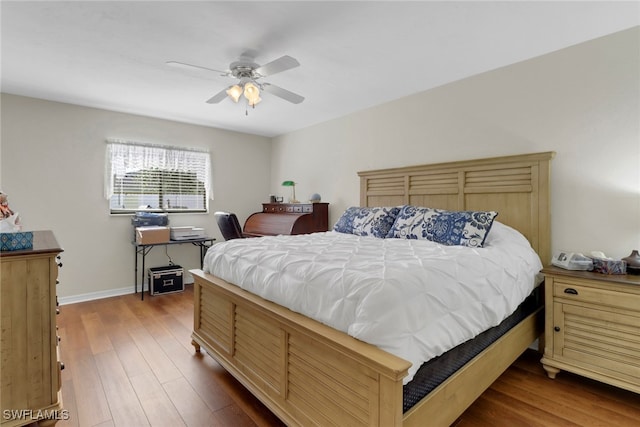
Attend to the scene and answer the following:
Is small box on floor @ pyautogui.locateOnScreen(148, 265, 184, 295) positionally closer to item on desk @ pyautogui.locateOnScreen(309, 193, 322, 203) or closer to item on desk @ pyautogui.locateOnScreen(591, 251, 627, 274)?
item on desk @ pyautogui.locateOnScreen(309, 193, 322, 203)

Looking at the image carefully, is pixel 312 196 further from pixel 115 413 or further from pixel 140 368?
pixel 115 413

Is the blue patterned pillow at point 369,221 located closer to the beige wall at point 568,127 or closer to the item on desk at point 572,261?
the beige wall at point 568,127

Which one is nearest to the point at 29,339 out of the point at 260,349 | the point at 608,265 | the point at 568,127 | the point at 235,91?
the point at 260,349

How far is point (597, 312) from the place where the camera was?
184 centimetres

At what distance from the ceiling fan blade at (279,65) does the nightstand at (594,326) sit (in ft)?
7.14

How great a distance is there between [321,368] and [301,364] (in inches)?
5.5

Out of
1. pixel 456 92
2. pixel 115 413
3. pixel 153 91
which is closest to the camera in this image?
pixel 115 413

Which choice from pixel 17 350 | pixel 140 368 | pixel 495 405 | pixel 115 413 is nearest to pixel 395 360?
pixel 495 405

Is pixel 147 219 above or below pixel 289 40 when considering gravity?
below

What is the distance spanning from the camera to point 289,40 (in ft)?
7.02

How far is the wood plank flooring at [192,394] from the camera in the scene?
1.62 m

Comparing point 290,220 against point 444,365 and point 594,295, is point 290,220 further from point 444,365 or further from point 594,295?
point 594,295

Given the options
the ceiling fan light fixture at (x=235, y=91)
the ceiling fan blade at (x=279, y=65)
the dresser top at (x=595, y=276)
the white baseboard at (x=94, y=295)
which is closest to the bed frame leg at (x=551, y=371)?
the dresser top at (x=595, y=276)

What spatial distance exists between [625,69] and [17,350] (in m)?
3.91
